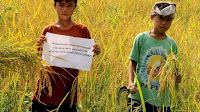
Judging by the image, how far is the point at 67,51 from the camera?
5.95 feet

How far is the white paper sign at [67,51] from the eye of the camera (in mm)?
1800

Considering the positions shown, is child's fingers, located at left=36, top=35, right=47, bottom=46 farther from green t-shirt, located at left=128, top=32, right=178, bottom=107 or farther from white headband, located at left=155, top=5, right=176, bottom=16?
white headband, located at left=155, top=5, right=176, bottom=16

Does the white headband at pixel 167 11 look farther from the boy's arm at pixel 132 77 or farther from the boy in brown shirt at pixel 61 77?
the boy in brown shirt at pixel 61 77

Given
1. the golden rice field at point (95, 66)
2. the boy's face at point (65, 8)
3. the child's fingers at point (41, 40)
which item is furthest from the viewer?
the boy's face at point (65, 8)

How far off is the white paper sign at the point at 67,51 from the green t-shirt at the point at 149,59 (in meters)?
0.31

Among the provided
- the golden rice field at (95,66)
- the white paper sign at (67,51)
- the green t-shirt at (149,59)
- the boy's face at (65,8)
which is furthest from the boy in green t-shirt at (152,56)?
the boy's face at (65,8)

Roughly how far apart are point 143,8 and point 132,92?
11.5 feet

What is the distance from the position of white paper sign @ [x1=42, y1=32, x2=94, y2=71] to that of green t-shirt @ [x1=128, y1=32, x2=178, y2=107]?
0.31 metres

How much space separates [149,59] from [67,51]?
46 cm

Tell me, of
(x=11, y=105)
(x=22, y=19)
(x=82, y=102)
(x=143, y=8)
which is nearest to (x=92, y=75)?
(x=82, y=102)

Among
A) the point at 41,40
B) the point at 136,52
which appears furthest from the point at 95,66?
the point at 41,40

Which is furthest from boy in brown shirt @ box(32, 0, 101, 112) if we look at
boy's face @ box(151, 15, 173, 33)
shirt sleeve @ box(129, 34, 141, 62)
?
boy's face @ box(151, 15, 173, 33)

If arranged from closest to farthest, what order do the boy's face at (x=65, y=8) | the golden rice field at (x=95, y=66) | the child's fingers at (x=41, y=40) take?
the golden rice field at (x=95, y=66) → the child's fingers at (x=41, y=40) → the boy's face at (x=65, y=8)

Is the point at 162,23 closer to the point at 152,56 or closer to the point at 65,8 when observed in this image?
the point at 152,56
